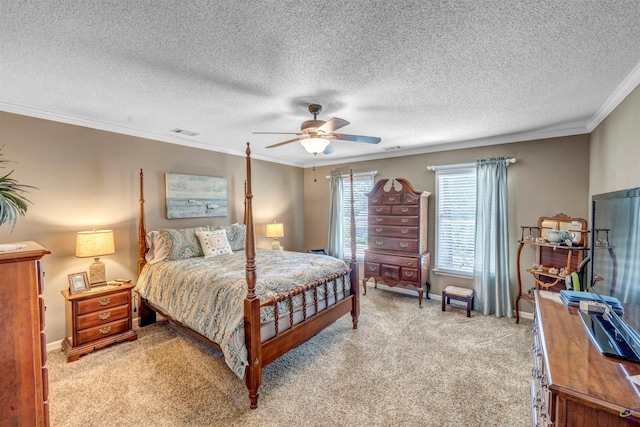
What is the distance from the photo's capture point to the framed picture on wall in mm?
3883

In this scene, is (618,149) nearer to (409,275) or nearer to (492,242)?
(492,242)

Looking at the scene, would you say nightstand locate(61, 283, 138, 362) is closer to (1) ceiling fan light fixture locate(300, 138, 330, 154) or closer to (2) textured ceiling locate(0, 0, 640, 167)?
(2) textured ceiling locate(0, 0, 640, 167)

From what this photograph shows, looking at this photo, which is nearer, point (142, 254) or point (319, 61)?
point (319, 61)

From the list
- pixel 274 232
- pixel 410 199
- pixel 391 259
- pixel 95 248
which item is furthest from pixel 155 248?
pixel 410 199

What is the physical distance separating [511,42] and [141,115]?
132 inches

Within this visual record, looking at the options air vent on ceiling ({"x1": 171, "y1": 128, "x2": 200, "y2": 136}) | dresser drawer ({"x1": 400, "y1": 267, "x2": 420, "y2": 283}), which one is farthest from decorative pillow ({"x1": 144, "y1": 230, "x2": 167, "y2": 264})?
dresser drawer ({"x1": 400, "y1": 267, "x2": 420, "y2": 283})

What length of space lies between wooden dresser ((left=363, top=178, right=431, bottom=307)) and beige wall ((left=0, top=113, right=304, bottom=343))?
270 cm

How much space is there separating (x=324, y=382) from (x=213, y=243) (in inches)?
89.5

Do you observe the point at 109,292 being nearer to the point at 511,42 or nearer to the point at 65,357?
the point at 65,357

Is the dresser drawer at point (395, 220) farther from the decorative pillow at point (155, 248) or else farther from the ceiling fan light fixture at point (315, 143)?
the decorative pillow at point (155, 248)

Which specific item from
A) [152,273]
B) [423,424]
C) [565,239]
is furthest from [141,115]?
[565,239]

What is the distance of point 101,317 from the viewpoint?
9.52ft

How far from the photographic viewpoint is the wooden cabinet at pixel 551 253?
3.12 m

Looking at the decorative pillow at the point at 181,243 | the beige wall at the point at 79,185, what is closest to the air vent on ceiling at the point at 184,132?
the beige wall at the point at 79,185
